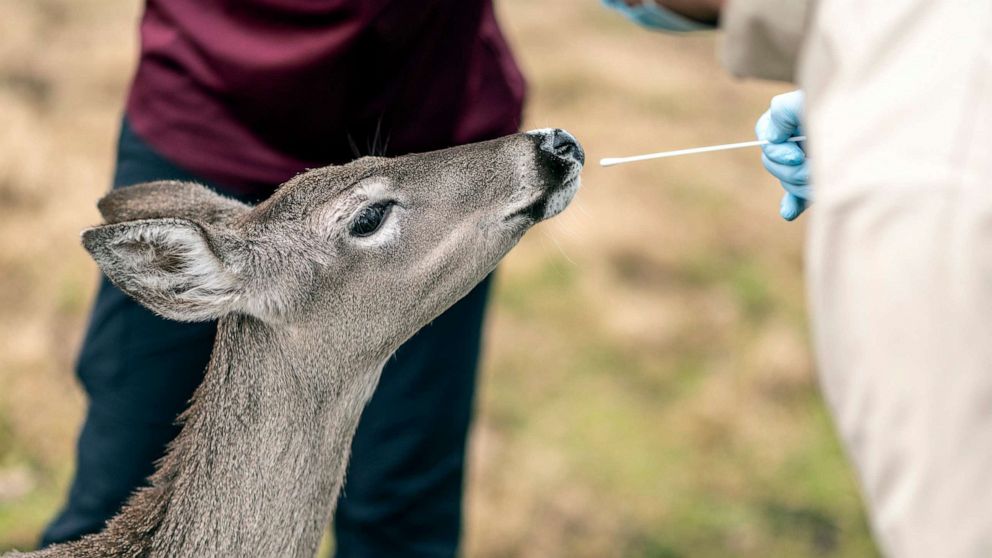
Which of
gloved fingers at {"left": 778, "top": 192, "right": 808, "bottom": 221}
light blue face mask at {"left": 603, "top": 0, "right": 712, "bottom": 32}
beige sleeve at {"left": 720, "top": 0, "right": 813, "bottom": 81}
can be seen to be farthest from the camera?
gloved fingers at {"left": 778, "top": 192, "right": 808, "bottom": 221}

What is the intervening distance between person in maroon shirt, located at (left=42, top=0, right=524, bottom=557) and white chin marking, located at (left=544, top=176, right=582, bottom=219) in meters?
0.59

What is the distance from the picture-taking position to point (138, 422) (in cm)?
306

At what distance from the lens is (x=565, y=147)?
104 inches

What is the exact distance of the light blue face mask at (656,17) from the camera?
2502 millimetres

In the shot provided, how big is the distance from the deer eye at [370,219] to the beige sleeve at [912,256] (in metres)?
1.24

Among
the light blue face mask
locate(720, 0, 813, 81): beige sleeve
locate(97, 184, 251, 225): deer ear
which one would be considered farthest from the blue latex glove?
locate(97, 184, 251, 225): deer ear

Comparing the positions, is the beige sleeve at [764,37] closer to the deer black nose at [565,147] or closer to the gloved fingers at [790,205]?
the deer black nose at [565,147]

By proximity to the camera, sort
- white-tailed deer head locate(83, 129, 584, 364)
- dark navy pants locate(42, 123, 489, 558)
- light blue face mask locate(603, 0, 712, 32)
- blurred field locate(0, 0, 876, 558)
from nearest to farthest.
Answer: light blue face mask locate(603, 0, 712, 32), white-tailed deer head locate(83, 129, 584, 364), dark navy pants locate(42, 123, 489, 558), blurred field locate(0, 0, 876, 558)

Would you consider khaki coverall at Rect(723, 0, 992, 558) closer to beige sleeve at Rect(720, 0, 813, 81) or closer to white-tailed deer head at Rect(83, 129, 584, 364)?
beige sleeve at Rect(720, 0, 813, 81)

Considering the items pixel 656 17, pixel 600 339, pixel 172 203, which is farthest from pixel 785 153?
pixel 600 339

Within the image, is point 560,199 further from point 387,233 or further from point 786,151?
point 786,151

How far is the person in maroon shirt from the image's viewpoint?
9.57ft

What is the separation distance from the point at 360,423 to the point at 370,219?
2.93ft

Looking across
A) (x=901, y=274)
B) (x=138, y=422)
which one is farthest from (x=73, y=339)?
(x=901, y=274)
